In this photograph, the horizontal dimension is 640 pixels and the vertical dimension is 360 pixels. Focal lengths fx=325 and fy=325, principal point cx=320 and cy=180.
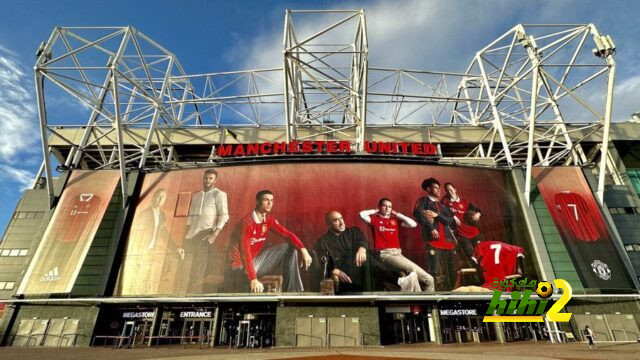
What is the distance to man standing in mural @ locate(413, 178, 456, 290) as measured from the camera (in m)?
35.0

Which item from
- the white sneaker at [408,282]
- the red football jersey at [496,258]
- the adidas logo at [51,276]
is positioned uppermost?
the red football jersey at [496,258]

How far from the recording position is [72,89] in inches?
1593

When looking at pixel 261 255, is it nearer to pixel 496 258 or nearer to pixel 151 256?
pixel 151 256

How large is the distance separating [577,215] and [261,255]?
124ft

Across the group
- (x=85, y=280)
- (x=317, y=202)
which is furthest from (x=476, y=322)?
(x=85, y=280)

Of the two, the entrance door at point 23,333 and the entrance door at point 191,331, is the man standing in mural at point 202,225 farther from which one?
the entrance door at point 23,333

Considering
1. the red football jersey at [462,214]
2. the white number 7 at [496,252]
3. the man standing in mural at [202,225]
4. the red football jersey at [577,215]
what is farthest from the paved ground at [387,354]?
the red football jersey at [577,215]

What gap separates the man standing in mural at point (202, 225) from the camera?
35062 mm

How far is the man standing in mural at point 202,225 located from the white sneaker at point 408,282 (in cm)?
2064

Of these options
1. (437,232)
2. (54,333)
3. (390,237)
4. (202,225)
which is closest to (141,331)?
(54,333)

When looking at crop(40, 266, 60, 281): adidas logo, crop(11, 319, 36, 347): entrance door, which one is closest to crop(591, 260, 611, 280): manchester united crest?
crop(40, 266, 60, 281): adidas logo

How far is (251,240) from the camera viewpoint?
3606 cm

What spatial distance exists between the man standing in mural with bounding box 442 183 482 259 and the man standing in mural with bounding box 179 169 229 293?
2664cm

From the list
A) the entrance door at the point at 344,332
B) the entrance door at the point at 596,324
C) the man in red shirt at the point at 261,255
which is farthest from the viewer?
the man in red shirt at the point at 261,255
